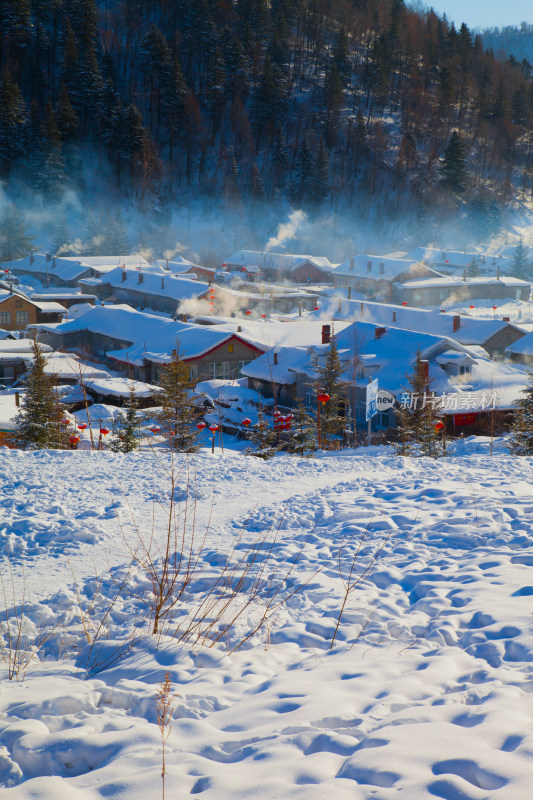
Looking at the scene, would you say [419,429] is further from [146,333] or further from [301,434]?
[146,333]

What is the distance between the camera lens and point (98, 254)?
73.8 metres

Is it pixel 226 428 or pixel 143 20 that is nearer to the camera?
pixel 226 428

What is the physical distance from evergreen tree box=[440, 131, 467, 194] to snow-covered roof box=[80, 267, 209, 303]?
166ft

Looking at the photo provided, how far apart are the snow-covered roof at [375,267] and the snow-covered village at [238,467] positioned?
0.26m

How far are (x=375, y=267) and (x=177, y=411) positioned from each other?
4951 centimetres

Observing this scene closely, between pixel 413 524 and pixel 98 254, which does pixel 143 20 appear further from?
pixel 413 524

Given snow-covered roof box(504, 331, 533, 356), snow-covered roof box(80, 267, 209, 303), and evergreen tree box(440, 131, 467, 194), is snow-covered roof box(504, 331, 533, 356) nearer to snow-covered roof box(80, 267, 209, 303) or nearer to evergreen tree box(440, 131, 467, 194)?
snow-covered roof box(80, 267, 209, 303)

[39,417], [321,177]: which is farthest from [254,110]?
[39,417]

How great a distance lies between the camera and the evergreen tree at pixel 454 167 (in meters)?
89.0

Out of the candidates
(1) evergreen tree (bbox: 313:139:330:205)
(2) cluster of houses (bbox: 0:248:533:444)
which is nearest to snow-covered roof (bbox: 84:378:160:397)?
(2) cluster of houses (bbox: 0:248:533:444)

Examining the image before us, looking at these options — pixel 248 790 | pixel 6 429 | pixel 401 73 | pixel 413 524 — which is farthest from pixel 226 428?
pixel 401 73

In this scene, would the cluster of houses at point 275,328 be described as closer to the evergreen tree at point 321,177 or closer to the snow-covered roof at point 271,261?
the snow-covered roof at point 271,261

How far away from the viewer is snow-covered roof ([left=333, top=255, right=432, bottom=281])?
6247 cm

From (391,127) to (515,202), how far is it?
69.2 feet
